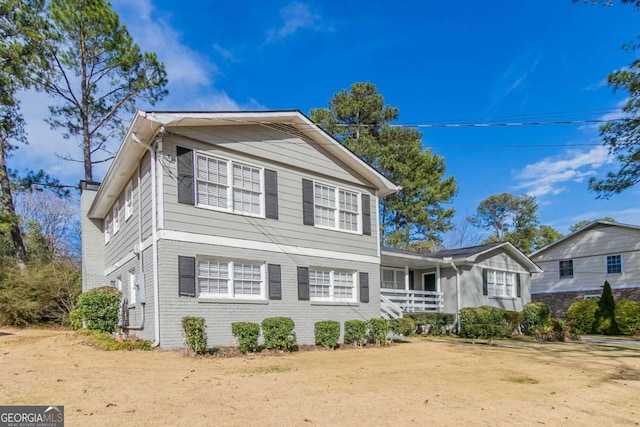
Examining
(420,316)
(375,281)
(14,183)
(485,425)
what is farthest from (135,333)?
(14,183)

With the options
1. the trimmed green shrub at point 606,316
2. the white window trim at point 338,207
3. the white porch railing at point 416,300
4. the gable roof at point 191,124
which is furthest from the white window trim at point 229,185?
the trimmed green shrub at point 606,316

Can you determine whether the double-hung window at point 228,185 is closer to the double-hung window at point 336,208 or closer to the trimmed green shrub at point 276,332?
the double-hung window at point 336,208

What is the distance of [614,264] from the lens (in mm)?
24609

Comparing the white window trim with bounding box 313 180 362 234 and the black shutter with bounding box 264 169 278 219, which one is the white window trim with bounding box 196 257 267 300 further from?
the white window trim with bounding box 313 180 362 234

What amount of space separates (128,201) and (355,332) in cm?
770

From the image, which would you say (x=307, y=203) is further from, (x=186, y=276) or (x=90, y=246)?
(x=90, y=246)

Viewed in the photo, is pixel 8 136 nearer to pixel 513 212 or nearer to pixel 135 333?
pixel 135 333

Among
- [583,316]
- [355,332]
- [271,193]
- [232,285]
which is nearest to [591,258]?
[583,316]

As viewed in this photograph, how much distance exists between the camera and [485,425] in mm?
4992

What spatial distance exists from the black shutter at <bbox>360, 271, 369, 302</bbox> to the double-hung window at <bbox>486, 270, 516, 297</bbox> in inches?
361

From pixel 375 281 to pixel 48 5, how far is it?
19767 millimetres

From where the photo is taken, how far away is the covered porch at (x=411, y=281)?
18.5 meters

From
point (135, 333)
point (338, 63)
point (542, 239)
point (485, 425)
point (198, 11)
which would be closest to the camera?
point (485, 425)

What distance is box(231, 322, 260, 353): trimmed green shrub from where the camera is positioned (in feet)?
33.6
